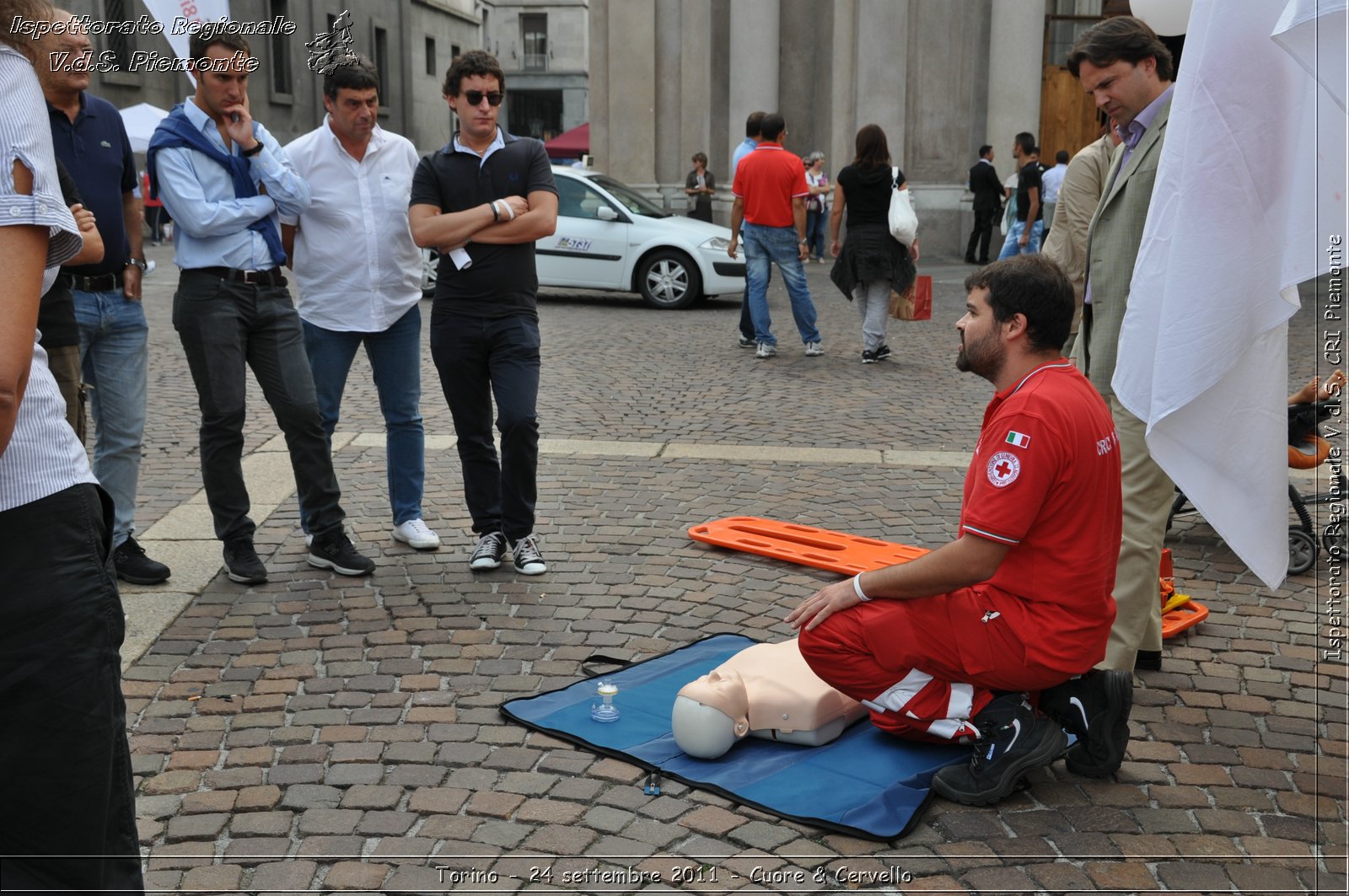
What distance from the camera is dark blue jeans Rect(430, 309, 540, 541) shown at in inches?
222

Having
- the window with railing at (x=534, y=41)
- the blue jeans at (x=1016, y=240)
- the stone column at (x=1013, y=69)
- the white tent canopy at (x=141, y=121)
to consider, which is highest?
the window with railing at (x=534, y=41)

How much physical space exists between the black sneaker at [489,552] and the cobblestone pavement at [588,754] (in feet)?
0.21

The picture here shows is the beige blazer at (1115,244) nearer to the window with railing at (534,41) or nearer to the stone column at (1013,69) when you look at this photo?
the stone column at (1013,69)

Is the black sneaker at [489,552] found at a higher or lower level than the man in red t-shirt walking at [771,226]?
lower

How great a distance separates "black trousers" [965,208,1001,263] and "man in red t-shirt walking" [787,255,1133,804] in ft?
60.5

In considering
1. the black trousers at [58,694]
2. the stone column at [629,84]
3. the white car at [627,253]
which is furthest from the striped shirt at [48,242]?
the stone column at [629,84]

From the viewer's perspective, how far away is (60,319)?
4828mm

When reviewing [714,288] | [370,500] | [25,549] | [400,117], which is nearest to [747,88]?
[714,288]

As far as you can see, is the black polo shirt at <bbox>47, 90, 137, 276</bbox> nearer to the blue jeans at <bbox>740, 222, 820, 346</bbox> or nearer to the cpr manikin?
the cpr manikin

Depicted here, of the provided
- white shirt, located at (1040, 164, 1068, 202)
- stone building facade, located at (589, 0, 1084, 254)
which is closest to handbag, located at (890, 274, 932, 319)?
white shirt, located at (1040, 164, 1068, 202)

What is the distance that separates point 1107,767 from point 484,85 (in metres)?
3.64

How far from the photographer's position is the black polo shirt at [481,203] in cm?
563

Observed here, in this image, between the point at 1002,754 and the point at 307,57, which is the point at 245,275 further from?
the point at 307,57

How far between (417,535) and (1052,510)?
3.33 m
